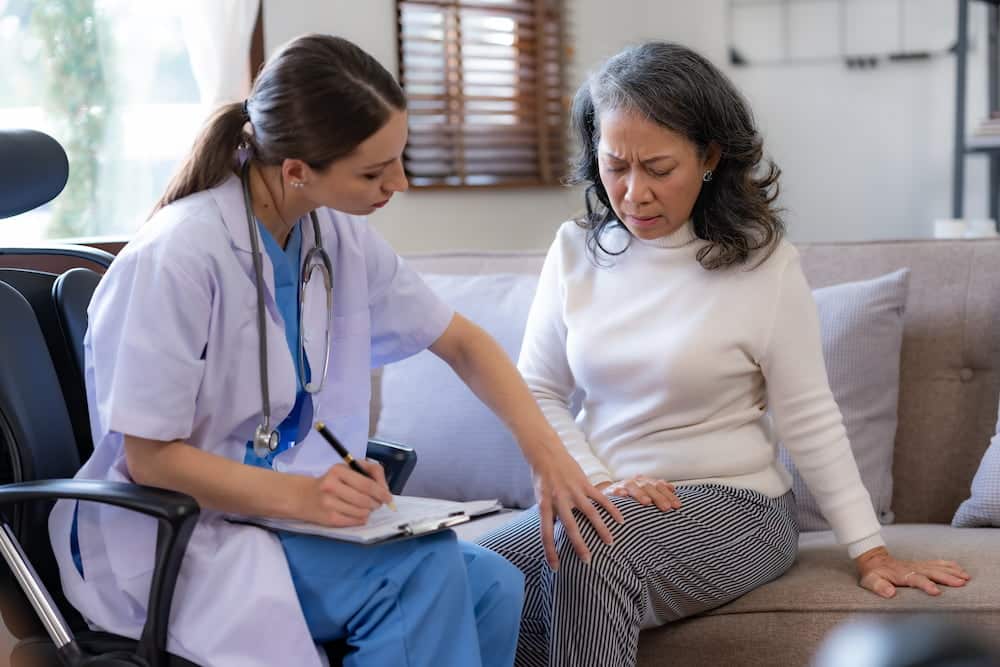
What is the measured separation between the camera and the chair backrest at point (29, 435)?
1.45 metres

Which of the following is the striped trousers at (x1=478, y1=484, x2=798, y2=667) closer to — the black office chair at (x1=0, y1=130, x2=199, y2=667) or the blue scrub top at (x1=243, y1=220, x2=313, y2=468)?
the blue scrub top at (x1=243, y1=220, x2=313, y2=468)

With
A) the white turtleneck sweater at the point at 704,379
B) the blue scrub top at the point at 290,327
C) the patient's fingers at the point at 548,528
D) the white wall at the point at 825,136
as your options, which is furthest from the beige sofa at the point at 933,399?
the white wall at the point at 825,136

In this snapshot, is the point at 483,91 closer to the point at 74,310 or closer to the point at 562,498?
the point at 74,310

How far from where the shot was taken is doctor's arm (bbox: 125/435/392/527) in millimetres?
1276

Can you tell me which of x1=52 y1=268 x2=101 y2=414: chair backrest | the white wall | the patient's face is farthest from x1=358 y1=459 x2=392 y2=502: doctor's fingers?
the white wall

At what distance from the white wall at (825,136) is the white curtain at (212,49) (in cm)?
118

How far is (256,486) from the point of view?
1.28m

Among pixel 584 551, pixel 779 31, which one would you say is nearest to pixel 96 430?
pixel 584 551

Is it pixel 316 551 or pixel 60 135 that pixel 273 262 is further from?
pixel 60 135

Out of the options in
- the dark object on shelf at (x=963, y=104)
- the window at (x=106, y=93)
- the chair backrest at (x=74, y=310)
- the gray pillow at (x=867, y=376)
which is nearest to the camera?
the chair backrest at (x=74, y=310)

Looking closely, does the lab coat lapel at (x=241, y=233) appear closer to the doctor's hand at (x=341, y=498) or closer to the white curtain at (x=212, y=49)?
the doctor's hand at (x=341, y=498)

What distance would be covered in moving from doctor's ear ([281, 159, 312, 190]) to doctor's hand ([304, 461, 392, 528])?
329 millimetres

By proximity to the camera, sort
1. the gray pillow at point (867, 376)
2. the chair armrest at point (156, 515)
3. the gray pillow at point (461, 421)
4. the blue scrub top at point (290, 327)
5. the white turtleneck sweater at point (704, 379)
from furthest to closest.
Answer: the gray pillow at point (461, 421), the gray pillow at point (867, 376), the white turtleneck sweater at point (704, 379), the blue scrub top at point (290, 327), the chair armrest at point (156, 515)

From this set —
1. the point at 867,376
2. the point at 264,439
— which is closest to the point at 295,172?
the point at 264,439
